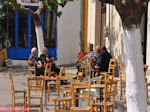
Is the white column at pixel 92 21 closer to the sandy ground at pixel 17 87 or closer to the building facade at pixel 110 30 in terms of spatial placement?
the building facade at pixel 110 30

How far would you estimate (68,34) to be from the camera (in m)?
18.8

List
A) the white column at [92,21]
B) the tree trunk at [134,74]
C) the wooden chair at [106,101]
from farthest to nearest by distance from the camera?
the white column at [92,21]
the wooden chair at [106,101]
the tree trunk at [134,74]

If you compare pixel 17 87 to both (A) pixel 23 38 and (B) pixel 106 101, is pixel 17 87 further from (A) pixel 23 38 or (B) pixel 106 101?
(A) pixel 23 38

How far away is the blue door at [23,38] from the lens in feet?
60.4

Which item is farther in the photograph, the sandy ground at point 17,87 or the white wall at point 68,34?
the white wall at point 68,34

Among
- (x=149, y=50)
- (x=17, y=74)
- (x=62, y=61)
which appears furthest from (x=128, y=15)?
(x=62, y=61)

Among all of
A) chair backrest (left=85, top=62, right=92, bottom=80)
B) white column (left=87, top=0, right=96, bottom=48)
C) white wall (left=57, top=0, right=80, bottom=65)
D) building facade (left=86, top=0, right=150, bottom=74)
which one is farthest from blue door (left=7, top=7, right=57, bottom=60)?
chair backrest (left=85, top=62, right=92, bottom=80)

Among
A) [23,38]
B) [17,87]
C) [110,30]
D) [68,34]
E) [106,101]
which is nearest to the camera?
[106,101]

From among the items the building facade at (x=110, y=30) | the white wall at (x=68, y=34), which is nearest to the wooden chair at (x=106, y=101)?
the building facade at (x=110, y=30)

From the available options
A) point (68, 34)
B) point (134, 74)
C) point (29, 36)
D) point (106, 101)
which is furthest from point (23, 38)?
point (134, 74)

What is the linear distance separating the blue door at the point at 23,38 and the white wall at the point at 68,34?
1.75 feet

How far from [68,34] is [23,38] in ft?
8.68

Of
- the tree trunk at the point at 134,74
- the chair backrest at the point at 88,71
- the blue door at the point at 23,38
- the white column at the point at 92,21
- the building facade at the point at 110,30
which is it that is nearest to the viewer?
the tree trunk at the point at 134,74

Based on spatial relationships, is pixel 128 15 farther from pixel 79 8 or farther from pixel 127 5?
pixel 79 8
